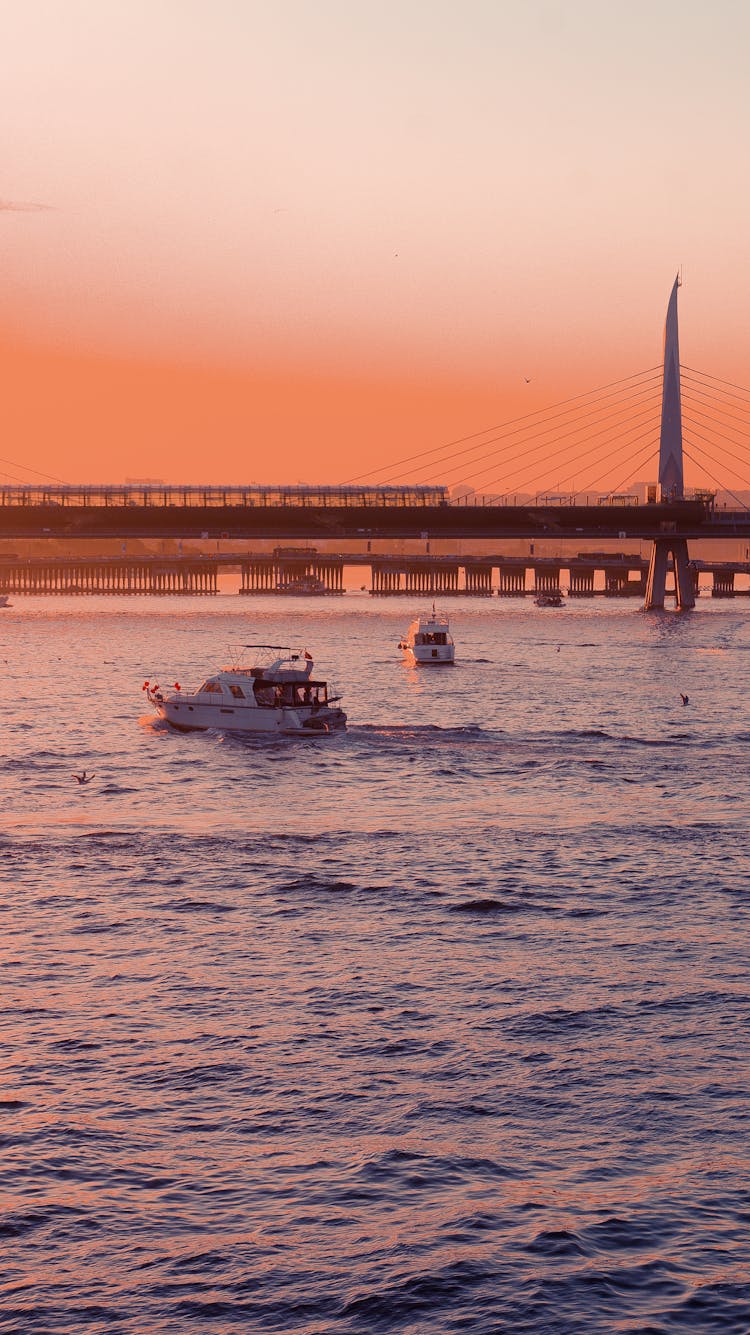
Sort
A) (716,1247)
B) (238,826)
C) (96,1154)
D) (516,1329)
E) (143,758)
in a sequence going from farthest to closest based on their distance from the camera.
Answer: (143,758)
(238,826)
(96,1154)
(716,1247)
(516,1329)

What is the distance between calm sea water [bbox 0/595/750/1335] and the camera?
937 inches

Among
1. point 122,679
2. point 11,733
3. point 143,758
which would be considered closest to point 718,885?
point 143,758

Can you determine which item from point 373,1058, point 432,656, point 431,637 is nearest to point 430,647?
point 432,656

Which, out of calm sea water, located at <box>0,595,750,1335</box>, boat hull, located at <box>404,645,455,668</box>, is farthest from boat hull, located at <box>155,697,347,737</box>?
boat hull, located at <box>404,645,455,668</box>

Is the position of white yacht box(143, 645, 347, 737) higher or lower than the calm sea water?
higher

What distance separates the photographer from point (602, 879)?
168ft

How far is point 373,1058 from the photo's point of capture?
32.7 meters

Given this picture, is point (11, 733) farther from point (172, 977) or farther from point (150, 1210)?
point (150, 1210)

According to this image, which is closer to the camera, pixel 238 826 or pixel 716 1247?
pixel 716 1247

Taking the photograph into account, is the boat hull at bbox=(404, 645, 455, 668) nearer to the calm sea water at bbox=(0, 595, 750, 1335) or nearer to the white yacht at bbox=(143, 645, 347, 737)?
the white yacht at bbox=(143, 645, 347, 737)

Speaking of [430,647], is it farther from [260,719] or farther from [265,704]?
[265,704]

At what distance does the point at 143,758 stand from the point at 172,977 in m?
44.0

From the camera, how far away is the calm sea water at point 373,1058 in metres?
23.8

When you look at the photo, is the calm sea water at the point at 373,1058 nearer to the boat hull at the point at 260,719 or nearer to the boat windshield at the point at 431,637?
the boat hull at the point at 260,719
